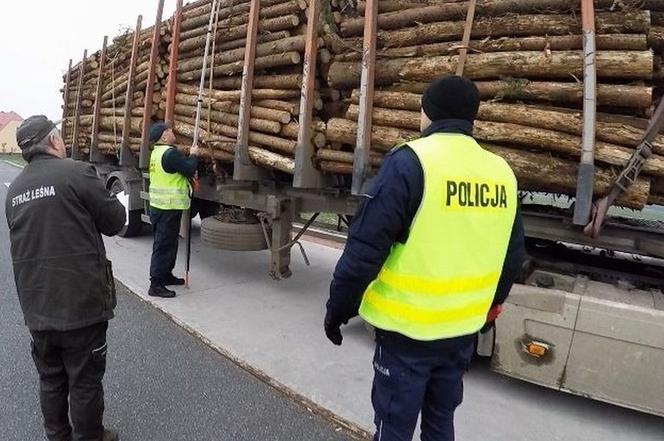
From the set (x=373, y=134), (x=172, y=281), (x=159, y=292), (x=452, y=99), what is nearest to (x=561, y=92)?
(x=373, y=134)

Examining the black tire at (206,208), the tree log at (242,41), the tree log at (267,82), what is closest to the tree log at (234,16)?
the tree log at (242,41)

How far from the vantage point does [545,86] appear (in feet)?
10.8

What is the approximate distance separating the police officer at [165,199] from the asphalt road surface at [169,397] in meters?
1.18

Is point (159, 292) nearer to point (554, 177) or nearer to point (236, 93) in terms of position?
point (236, 93)

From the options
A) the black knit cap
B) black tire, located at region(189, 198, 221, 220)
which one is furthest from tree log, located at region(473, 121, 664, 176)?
black tire, located at region(189, 198, 221, 220)

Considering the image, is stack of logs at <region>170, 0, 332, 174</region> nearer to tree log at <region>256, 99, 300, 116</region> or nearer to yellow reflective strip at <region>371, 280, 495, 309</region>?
tree log at <region>256, 99, 300, 116</region>

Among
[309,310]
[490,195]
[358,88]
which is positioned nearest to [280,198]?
[309,310]

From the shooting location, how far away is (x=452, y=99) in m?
1.95

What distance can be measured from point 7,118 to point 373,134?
239ft

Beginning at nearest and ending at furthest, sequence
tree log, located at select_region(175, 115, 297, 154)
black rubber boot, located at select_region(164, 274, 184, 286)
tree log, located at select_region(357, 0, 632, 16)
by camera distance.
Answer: tree log, located at select_region(357, 0, 632, 16) < tree log, located at select_region(175, 115, 297, 154) < black rubber boot, located at select_region(164, 274, 184, 286)

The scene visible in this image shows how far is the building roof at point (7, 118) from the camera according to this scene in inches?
2397

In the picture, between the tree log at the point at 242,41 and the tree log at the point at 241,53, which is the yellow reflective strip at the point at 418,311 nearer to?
the tree log at the point at 241,53

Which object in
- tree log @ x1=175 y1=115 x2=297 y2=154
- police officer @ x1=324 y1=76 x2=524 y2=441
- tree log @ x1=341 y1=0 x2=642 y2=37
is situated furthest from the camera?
tree log @ x1=175 y1=115 x2=297 y2=154

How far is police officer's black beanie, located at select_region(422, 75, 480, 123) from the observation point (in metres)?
1.95
